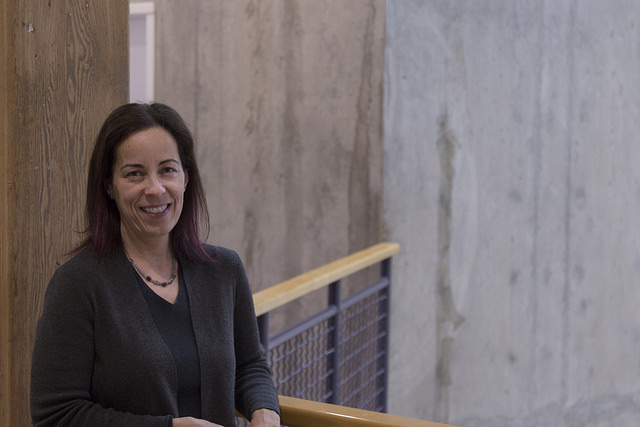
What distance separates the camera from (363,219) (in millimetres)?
4289

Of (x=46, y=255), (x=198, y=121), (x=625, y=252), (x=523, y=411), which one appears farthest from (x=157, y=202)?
(x=625, y=252)

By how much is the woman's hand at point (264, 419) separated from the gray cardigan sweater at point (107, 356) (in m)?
0.09

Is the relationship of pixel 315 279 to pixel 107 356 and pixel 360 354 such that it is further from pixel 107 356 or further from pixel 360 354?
pixel 107 356

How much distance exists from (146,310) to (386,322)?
2.80 metres

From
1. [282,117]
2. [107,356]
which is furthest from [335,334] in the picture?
[107,356]

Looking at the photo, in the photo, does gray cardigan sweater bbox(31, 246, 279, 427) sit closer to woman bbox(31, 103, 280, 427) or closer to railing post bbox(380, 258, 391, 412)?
woman bbox(31, 103, 280, 427)

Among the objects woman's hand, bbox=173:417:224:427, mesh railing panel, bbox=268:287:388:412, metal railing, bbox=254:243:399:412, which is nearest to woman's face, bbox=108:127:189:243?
woman's hand, bbox=173:417:224:427

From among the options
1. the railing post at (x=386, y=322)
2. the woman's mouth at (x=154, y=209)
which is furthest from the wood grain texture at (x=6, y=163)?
Answer: the railing post at (x=386, y=322)

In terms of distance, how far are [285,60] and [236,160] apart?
0.62m

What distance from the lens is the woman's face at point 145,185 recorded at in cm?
152

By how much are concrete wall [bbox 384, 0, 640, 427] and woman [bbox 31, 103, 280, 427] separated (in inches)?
104

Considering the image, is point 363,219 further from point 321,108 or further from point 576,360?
point 576,360

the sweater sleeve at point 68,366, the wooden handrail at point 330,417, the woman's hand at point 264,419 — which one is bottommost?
the wooden handrail at point 330,417

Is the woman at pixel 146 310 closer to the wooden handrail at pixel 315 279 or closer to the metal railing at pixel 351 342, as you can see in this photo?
the wooden handrail at pixel 315 279
